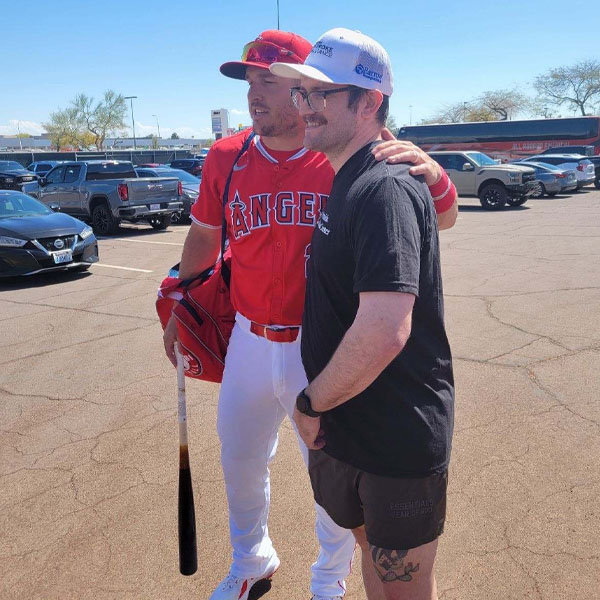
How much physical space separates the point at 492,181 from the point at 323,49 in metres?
18.8

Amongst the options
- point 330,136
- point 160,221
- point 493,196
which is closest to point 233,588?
point 330,136

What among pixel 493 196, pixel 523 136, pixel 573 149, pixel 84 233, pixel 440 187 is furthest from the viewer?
pixel 523 136

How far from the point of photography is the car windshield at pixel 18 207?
9.72 meters

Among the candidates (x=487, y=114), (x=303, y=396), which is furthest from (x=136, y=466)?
(x=487, y=114)

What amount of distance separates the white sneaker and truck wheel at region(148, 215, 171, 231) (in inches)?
529

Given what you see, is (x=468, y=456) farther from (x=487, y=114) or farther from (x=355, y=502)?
(x=487, y=114)

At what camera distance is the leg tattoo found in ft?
5.51

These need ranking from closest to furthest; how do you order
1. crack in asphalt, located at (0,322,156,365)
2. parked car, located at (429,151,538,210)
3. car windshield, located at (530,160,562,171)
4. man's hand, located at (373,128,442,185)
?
man's hand, located at (373,128,442,185)
crack in asphalt, located at (0,322,156,365)
parked car, located at (429,151,538,210)
car windshield, located at (530,160,562,171)

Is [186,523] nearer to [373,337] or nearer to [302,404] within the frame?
[302,404]

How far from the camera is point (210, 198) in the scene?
2545 mm

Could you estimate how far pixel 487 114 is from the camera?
220ft

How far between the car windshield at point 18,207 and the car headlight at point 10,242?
0.83m

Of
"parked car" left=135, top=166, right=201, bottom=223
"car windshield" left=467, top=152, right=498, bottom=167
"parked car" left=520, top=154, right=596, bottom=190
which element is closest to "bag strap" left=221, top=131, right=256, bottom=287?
"parked car" left=135, top=166, right=201, bottom=223

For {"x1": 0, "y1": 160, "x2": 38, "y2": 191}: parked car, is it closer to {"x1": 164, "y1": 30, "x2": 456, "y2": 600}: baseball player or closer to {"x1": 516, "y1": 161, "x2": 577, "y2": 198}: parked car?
{"x1": 516, "y1": 161, "x2": 577, "y2": 198}: parked car
